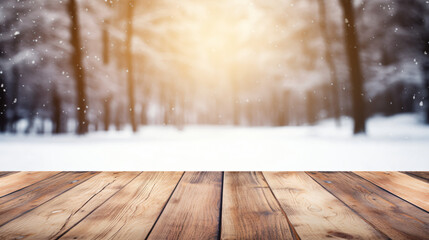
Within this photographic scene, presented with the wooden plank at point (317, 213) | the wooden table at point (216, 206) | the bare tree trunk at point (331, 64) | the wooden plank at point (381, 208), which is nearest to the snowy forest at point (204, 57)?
the bare tree trunk at point (331, 64)

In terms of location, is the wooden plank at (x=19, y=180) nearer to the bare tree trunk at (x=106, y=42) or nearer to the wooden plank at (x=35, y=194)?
the wooden plank at (x=35, y=194)

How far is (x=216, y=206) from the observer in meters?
1.19

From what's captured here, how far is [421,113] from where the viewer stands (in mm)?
2289

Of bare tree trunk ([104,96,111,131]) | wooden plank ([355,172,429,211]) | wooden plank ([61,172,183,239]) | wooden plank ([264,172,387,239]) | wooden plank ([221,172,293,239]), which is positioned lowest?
wooden plank ([355,172,429,211])

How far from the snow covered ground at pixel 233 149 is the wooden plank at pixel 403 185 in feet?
0.64

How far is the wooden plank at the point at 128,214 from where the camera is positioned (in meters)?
0.92

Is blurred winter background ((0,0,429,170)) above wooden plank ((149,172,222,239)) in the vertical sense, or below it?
above

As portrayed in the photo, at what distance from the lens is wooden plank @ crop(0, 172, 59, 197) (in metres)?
1.55

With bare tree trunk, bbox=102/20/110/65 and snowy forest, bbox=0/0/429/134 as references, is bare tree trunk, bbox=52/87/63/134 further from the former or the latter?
bare tree trunk, bbox=102/20/110/65

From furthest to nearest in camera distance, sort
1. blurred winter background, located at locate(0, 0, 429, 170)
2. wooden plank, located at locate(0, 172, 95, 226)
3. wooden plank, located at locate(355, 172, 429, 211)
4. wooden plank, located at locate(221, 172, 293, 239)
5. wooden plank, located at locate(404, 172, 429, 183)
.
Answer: blurred winter background, located at locate(0, 0, 429, 170)
wooden plank, located at locate(404, 172, 429, 183)
wooden plank, located at locate(355, 172, 429, 211)
wooden plank, located at locate(0, 172, 95, 226)
wooden plank, located at locate(221, 172, 293, 239)

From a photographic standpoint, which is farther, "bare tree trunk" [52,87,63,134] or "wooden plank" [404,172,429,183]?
"bare tree trunk" [52,87,63,134]

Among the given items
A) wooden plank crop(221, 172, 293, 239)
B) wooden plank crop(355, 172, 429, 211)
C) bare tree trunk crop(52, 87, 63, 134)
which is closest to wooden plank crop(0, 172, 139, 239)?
wooden plank crop(221, 172, 293, 239)

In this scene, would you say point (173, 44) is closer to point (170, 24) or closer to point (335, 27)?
point (170, 24)

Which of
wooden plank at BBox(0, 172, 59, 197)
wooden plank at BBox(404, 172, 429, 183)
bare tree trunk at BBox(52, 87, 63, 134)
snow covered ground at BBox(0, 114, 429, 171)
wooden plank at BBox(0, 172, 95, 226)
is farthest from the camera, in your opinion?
bare tree trunk at BBox(52, 87, 63, 134)
